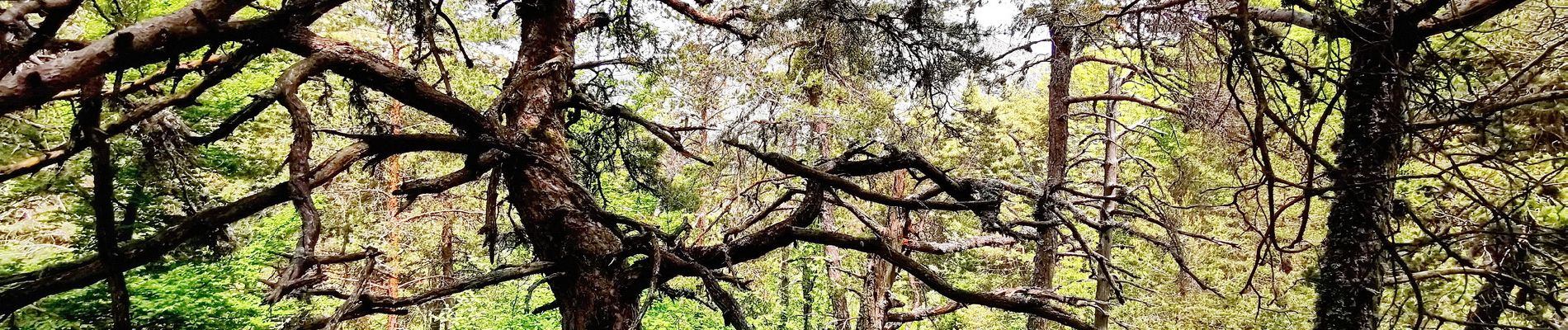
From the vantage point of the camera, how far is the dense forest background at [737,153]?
235 cm

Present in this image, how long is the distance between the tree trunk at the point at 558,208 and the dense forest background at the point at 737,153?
0.05 ft

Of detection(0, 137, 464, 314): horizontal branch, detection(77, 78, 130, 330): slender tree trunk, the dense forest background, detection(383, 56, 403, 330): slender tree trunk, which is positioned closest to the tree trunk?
the dense forest background

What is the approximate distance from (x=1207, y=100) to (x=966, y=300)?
4.20 meters

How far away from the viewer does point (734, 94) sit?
8.16m

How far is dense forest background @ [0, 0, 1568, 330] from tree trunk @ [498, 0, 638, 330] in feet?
0.05

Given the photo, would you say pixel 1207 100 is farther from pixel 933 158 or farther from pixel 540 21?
pixel 540 21

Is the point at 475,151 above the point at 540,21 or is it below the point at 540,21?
below

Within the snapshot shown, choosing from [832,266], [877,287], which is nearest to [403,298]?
[877,287]

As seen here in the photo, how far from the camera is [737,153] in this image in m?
6.52

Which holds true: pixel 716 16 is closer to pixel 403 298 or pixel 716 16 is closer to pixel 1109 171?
pixel 403 298

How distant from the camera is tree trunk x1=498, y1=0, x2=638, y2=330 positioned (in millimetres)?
3564

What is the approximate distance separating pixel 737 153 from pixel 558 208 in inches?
121

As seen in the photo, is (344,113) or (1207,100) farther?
(344,113)

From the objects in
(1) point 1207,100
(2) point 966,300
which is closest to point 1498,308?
(1) point 1207,100
